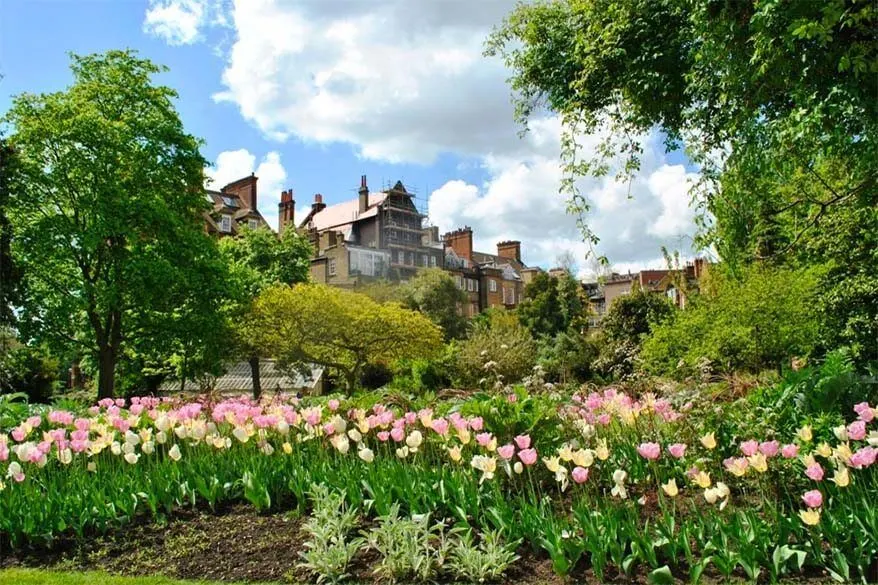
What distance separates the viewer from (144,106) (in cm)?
1639

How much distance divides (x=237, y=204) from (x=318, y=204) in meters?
7.72

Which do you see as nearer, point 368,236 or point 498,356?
point 498,356

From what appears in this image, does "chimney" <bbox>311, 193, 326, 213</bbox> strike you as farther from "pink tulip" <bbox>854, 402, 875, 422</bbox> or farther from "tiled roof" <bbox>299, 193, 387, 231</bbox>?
"pink tulip" <bbox>854, 402, 875, 422</bbox>

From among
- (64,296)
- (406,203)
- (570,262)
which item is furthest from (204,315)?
(406,203)

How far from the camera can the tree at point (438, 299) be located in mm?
37250

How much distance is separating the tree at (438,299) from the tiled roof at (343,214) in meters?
10.7

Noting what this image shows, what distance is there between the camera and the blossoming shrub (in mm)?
3096

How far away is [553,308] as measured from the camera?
112 feet

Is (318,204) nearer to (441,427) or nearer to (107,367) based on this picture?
(107,367)

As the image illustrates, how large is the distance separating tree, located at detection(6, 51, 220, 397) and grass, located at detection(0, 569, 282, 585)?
12.1m

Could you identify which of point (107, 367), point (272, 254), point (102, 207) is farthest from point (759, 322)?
point (272, 254)

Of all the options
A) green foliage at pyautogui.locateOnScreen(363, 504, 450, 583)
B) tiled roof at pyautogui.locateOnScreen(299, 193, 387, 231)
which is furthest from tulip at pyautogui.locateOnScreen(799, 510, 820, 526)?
tiled roof at pyautogui.locateOnScreen(299, 193, 387, 231)

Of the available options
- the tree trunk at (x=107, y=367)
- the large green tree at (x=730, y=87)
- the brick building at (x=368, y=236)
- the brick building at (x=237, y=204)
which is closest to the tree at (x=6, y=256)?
the tree trunk at (x=107, y=367)

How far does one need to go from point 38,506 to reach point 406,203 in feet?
156
